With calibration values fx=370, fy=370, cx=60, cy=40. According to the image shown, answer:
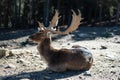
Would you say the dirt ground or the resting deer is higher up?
the resting deer

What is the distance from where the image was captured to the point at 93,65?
34.7ft

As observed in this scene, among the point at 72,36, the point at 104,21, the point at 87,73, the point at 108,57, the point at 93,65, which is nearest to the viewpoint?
the point at 87,73

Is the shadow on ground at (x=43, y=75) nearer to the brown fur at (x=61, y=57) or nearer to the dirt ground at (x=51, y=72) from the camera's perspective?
the dirt ground at (x=51, y=72)

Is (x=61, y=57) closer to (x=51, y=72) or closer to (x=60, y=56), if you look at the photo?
(x=60, y=56)

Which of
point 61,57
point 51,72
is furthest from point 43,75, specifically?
point 61,57

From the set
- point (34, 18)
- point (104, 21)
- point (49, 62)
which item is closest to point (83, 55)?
point (49, 62)

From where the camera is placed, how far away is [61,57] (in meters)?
9.65

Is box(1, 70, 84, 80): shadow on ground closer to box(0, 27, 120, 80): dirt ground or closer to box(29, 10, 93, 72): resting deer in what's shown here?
box(0, 27, 120, 80): dirt ground

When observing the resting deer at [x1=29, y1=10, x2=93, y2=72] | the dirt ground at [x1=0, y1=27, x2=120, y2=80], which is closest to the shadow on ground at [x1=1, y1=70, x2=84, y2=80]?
the dirt ground at [x1=0, y1=27, x2=120, y2=80]

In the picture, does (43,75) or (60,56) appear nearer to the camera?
(43,75)

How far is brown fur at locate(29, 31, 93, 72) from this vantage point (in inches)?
379

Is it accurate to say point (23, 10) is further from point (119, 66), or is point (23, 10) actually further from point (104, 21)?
point (119, 66)

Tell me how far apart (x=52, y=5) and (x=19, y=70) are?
1521cm

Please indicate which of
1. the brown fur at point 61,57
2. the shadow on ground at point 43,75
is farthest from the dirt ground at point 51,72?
the brown fur at point 61,57
